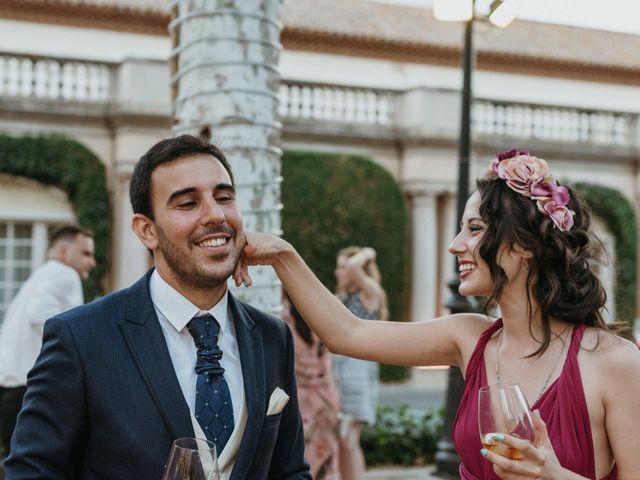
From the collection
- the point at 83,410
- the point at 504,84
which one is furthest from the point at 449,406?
the point at 504,84

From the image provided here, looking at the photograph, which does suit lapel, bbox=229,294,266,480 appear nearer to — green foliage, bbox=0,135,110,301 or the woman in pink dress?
the woman in pink dress

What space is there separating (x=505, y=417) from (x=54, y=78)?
1556cm

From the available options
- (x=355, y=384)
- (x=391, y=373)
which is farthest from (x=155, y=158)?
(x=391, y=373)

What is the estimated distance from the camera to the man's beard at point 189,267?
2.51 m

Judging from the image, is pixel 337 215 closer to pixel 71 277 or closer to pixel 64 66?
pixel 64 66

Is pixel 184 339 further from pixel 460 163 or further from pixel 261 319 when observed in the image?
pixel 460 163

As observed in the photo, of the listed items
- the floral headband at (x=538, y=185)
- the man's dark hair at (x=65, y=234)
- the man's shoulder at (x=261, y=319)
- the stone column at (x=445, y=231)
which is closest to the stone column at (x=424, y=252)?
the stone column at (x=445, y=231)

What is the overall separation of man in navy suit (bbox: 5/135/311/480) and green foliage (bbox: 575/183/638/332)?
18.5 meters

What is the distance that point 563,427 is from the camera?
8.99 feet

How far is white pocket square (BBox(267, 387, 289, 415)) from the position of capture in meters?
2.56

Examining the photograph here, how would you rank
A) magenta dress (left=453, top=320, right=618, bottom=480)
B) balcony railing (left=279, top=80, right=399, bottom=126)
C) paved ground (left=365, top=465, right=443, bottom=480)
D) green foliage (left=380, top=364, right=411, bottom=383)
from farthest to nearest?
balcony railing (left=279, top=80, right=399, bottom=126) < green foliage (left=380, top=364, right=411, bottom=383) < paved ground (left=365, top=465, right=443, bottom=480) < magenta dress (left=453, top=320, right=618, bottom=480)

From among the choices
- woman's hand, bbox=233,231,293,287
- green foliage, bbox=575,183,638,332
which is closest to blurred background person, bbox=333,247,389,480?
woman's hand, bbox=233,231,293,287

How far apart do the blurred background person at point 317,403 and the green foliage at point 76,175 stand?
9943 millimetres

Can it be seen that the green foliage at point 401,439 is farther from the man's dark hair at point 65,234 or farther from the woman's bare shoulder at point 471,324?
the woman's bare shoulder at point 471,324
